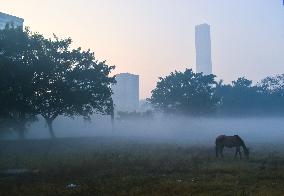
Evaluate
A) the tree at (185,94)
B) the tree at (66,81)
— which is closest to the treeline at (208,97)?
the tree at (185,94)

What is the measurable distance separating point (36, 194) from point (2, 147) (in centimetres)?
2557

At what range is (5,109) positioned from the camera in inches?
1626

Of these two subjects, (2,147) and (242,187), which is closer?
(242,187)

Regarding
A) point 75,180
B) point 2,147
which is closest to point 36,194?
point 75,180

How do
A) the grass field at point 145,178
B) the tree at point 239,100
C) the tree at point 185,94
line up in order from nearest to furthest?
the grass field at point 145,178 < the tree at point 185,94 < the tree at point 239,100

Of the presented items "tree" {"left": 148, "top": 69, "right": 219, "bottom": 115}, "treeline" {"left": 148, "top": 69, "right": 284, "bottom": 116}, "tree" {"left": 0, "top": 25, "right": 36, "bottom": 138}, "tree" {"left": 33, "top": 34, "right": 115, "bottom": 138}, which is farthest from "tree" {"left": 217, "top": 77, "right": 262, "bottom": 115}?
"tree" {"left": 0, "top": 25, "right": 36, "bottom": 138}

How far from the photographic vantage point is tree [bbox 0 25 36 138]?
40188 mm

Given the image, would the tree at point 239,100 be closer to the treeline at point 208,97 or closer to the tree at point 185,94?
the treeline at point 208,97

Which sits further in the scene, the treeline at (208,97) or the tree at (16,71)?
the treeline at (208,97)

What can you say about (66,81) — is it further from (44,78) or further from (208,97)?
(208,97)

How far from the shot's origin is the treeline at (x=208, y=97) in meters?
79.6

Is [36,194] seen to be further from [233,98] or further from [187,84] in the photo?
[233,98]

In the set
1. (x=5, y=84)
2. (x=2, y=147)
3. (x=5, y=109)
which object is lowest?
(x=2, y=147)

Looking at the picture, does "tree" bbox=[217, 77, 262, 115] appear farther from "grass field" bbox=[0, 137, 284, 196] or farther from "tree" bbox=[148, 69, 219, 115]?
"grass field" bbox=[0, 137, 284, 196]
